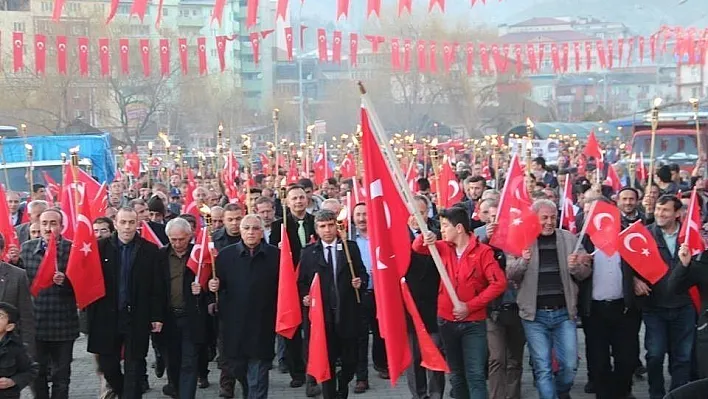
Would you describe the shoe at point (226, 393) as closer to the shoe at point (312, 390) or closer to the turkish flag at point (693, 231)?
the shoe at point (312, 390)

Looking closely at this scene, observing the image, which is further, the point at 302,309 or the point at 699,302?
the point at 302,309

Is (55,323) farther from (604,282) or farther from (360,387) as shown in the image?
(604,282)

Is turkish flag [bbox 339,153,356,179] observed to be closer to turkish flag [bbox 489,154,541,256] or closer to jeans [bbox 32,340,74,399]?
turkish flag [bbox 489,154,541,256]

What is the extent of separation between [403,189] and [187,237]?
102 inches

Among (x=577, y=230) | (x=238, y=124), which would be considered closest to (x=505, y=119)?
(x=238, y=124)

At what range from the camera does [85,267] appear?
7945mm

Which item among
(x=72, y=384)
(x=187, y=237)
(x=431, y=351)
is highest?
(x=187, y=237)

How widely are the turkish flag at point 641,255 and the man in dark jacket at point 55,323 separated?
4165 mm

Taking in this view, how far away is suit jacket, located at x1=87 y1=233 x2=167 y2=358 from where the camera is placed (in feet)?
26.7

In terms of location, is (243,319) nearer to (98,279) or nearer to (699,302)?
(98,279)

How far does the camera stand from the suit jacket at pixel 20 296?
7.38m

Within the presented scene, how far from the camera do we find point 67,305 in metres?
8.05

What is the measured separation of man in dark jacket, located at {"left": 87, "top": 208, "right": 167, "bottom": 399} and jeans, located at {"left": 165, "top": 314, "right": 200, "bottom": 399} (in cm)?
17

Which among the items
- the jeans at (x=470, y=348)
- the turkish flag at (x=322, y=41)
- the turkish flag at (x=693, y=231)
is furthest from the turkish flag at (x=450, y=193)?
the turkish flag at (x=322, y=41)
